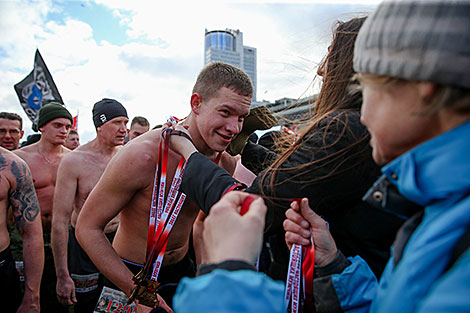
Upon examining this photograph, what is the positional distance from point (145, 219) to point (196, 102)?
1106mm

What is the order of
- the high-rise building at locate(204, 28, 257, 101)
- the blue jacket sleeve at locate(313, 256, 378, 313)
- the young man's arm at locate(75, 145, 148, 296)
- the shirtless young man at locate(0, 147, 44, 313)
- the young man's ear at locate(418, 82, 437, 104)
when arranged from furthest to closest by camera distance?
the high-rise building at locate(204, 28, 257, 101), the shirtless young man at locate(0, 147, 44, 313), the young man's arm at locate(75, 145, 148, 296), the blue jacket sleeve at locate(313, 256, 378, 313), the young man's ear at locate(418, 82, 437, 104)

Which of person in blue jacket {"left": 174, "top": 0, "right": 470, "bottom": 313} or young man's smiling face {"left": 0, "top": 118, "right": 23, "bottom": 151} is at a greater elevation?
person in blue jacket {"left": 174, "top": 0, "right": 470, "bottom": 313}

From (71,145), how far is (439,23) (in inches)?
391

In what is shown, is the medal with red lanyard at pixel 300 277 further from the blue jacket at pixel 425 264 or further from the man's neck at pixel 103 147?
the man's neck at pixel 103 147

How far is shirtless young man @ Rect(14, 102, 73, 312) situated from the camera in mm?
4855

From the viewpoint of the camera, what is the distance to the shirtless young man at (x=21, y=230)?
288 cm

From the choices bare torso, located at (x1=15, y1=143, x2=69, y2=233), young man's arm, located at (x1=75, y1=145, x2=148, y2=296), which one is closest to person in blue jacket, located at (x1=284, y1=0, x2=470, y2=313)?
young man's arm, located at (x1=75, y1=145, x2=148, y2=296)

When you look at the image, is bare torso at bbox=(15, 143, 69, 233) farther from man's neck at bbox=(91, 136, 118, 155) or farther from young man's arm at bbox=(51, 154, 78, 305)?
young man's arm at bbox=(51, 154, 78, 305)

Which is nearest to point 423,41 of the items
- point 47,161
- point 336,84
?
point 336,84

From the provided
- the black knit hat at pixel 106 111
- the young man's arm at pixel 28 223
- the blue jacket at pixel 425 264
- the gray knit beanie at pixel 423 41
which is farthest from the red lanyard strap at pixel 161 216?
the black knit hat at pixel 106 111

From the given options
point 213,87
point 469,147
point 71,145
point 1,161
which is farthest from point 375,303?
point 71,145

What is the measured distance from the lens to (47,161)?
5.35 metres

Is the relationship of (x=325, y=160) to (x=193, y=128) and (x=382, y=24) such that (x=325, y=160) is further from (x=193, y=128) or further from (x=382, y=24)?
(x=193, y=128)

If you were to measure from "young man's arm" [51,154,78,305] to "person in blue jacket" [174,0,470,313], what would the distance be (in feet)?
11.6
